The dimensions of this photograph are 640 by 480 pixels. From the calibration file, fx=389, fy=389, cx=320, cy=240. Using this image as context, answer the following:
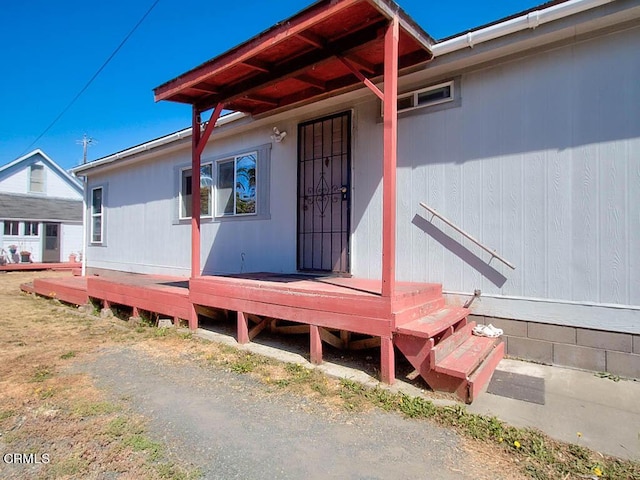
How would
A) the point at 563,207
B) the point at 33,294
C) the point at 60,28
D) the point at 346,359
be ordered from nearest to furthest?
the point at 563,207 < the point at 346,359 < the point at 33,294 < the point at 60,28

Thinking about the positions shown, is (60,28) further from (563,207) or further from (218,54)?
(563,207)

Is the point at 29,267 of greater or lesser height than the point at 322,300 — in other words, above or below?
below

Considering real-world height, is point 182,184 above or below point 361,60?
below

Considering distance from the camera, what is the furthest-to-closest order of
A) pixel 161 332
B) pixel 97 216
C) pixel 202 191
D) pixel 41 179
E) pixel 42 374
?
pixel 41 179 → pixel 97 216 → pixel 202 191 → pixel 161 332 → pixel 42 374

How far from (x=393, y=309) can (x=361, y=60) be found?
2776mm

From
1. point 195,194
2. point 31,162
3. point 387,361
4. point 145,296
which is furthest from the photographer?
point 31,162

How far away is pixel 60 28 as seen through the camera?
11.1 metres

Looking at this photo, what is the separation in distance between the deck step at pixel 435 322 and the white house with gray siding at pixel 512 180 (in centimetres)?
36

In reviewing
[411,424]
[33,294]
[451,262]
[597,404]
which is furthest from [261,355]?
[33,294]

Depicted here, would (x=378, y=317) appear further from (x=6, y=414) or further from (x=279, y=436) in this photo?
(x=6, y=414)

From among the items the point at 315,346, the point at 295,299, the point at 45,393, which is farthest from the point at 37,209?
the point at 315,346

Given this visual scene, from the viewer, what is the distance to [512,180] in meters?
3.90

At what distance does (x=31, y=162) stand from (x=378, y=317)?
2568 centimetres

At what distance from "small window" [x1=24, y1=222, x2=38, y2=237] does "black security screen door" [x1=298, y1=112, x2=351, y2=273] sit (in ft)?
67.0
